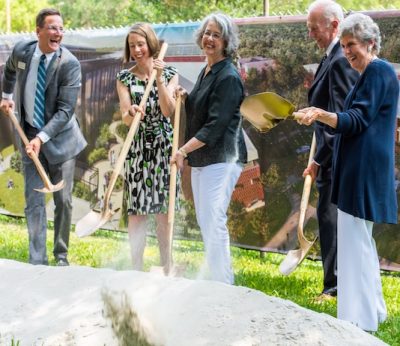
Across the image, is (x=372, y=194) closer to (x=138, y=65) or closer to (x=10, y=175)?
(x=138, y=65)

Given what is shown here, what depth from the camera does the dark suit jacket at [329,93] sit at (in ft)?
17.7

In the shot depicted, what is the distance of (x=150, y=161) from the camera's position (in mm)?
6082

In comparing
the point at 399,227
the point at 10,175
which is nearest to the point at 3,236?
the point at 10,175

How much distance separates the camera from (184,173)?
6.51m

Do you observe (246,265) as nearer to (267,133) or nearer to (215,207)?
(267,133)

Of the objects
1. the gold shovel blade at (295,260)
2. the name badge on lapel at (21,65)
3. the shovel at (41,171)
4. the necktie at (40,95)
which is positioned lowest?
the gold shovel blade at (295,260)

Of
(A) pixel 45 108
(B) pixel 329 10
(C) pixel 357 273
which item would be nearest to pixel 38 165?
(A) pixel 45 108

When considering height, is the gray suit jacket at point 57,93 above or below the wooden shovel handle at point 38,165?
→ above

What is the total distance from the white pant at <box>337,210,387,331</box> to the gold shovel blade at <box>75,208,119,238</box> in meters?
1.87

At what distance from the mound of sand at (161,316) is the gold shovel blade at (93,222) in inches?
74.6

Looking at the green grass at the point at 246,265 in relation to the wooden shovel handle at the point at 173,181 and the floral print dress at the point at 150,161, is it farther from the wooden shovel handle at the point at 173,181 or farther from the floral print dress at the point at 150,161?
the floral print dress at the point at 150,161

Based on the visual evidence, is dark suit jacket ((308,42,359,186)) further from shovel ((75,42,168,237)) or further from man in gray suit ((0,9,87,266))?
man in gray suit ((0,9,87,266))

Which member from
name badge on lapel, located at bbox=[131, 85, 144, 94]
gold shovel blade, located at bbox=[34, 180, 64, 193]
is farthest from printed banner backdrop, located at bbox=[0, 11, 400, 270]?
gold shovel blade, located at bbox=[34, 180, 64, 193]

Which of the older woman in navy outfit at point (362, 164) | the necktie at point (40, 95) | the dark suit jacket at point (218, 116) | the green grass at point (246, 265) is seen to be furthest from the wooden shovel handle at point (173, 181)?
the necktie at point (40, 95)
